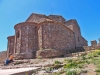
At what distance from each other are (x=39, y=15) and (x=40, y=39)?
5950 mm

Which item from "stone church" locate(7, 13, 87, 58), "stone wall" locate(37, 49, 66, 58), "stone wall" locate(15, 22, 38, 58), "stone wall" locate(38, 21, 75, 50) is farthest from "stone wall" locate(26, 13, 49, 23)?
"stone wall" locate(37, 49, 66, 58)

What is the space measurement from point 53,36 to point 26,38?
164 inches

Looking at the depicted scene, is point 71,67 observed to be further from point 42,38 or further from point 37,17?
point 37,17

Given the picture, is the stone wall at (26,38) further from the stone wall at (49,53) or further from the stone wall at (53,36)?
the stone wall at (49,53)

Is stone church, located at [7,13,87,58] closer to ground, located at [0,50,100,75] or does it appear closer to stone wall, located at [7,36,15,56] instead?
stone wall, located at [7,36,15,56]

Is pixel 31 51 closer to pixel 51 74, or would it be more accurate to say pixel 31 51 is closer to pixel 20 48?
pixel 20 48

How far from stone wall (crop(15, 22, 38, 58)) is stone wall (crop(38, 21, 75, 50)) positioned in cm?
120

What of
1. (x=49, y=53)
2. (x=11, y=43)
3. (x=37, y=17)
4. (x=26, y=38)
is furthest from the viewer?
(x=11, y=43)

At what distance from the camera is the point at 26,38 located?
17750 millimetres

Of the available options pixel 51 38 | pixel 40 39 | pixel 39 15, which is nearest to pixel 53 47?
pixel 51 38

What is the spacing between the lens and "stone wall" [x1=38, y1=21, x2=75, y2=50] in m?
16.4

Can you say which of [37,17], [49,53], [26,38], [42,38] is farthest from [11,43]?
[49,53]

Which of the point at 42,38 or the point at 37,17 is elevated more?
the point at 37,17

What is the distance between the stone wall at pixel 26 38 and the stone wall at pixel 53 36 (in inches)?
47.1
